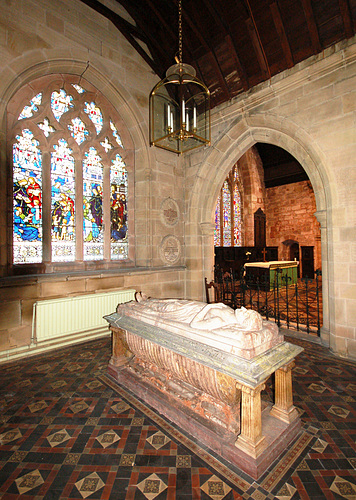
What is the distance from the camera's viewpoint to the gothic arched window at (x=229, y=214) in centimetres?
1055

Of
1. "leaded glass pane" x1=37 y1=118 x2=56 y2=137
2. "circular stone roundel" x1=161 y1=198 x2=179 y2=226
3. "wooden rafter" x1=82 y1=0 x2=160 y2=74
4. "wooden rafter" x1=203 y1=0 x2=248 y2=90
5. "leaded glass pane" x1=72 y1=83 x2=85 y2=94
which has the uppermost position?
"wooden rafter" x1=82 y1=0 x2=160 y2=74

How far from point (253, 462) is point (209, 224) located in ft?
14.8

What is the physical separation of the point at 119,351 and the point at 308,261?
10.5 metres

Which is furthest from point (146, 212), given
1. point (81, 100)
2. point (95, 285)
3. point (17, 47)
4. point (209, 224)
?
point (17, 47)

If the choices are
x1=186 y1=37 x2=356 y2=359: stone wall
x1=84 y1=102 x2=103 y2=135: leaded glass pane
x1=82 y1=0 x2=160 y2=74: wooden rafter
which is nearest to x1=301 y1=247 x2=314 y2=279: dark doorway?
x1=186 y1=37 x2=356 y2=359: stone wall

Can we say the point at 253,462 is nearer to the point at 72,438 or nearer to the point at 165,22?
the point at 72,438

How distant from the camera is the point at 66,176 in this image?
4.51m

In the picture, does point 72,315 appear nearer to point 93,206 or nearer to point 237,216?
point 93,206

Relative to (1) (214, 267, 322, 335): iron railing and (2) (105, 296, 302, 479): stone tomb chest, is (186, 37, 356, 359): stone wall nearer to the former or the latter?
(1) (214, 267, 322, 335): iron railing

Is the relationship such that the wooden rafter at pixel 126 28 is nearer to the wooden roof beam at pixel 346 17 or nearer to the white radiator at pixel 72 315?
the wooden roof beam at pixel 346 17

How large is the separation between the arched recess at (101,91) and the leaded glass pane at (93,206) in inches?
29.3

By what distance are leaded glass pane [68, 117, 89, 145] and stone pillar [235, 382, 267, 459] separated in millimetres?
4776

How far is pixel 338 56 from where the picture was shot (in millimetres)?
3426

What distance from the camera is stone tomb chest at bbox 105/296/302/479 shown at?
5.57 feet
